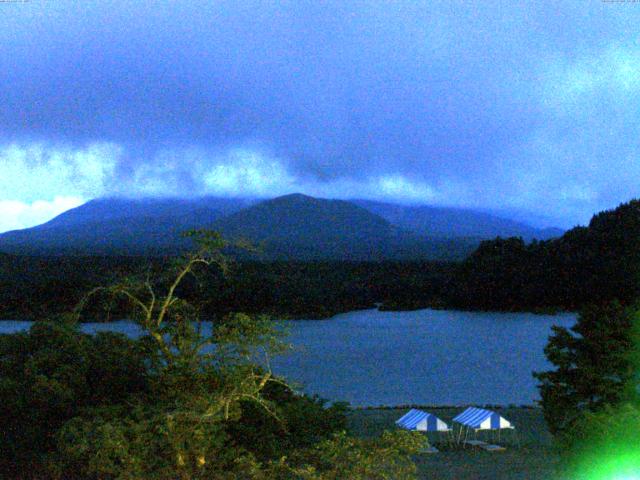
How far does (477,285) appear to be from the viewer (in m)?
36.2

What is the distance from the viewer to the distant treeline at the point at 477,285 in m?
32.6

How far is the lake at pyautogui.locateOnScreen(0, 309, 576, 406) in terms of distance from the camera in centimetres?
1680

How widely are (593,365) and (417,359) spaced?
1135 cm

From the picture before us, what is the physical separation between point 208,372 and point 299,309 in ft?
80.5

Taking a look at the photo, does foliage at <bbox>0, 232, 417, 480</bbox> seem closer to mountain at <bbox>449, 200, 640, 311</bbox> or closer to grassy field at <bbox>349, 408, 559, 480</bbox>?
grassy field at <bbox>349, 408, 559, 480</bbox>

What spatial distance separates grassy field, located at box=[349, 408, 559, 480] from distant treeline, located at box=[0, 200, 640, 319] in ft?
56.6

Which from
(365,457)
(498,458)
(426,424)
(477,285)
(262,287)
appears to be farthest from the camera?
(477,285)

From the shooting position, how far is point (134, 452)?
7.68 m

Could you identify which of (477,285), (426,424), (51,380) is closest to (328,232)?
(477,285)

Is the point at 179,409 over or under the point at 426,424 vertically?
over

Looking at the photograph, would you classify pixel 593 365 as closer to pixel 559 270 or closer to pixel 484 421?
pixel 484 421

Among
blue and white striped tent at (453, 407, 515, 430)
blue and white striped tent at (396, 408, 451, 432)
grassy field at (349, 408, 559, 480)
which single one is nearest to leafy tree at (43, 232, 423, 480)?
grassy field at (349, 408, 559, 480)

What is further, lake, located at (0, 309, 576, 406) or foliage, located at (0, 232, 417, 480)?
lake, located at (0, 309, 576, 406)

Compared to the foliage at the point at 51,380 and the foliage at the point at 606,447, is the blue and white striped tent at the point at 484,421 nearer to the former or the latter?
the foliage at the point at 606,447
